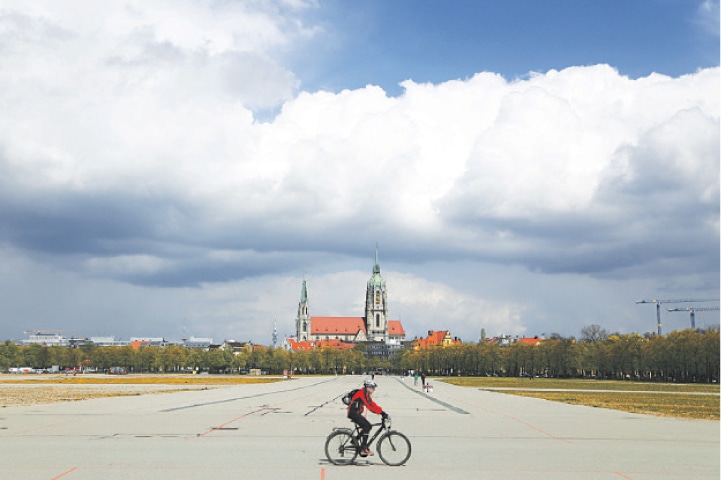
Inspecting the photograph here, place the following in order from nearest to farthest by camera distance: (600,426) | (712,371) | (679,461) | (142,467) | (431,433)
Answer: (142,467) → (679,461) → (431,433) → (600,426) → (712,371)

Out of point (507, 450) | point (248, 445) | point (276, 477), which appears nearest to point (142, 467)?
point (276, 477)

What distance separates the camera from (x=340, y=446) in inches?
740

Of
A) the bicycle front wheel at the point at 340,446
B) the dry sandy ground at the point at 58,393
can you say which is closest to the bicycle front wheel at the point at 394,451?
the bicycle front wheel at the point at 340,446

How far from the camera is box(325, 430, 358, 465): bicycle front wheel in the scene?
61.6 feet

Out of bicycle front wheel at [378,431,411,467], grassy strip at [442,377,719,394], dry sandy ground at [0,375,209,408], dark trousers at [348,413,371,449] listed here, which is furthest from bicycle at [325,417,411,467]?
grassy strip at [442,377,719,394]

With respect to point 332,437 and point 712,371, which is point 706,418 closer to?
point 332,437

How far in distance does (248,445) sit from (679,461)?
12.8 meters

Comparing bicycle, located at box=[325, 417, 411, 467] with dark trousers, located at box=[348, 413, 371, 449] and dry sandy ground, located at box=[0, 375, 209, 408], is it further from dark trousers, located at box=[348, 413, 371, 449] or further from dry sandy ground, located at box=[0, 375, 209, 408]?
dry sandy ground, located at box=[0, 375, 209, 408]

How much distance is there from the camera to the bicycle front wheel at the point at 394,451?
1866cm

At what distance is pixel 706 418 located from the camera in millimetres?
39500

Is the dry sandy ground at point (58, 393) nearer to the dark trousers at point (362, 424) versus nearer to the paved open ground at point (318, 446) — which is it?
the paved open ground at point (318, 446)

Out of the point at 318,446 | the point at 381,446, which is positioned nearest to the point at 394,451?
the point at 381,446

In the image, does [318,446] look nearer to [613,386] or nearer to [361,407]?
[361,407]

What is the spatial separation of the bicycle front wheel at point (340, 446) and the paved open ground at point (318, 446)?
1.49 feet
